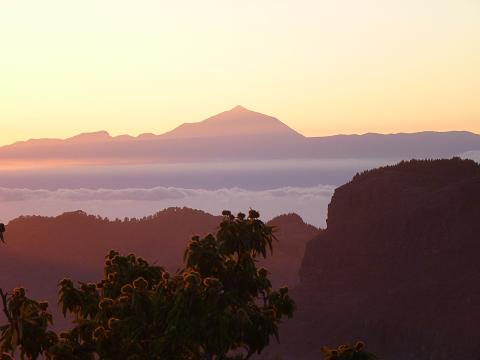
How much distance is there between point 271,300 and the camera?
27.2 m

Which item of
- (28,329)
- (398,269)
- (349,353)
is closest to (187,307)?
(349,353)

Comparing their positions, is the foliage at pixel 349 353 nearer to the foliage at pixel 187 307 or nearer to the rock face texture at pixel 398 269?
the foliage at pixel 187 307

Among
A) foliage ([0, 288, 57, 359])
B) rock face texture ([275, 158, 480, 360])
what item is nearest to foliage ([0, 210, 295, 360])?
foliage ([0, 288, 57, 359])

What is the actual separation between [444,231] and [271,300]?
11545cm

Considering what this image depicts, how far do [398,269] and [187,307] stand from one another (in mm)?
120435

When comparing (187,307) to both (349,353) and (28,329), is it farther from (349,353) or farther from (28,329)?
(28,329)

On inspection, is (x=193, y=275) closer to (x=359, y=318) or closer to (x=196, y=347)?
(x=196, y=347)

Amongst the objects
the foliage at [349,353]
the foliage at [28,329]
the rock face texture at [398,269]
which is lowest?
the rock face texture at [398,269]

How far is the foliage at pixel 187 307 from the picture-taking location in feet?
78.9

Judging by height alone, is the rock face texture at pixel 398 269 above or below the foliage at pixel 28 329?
below

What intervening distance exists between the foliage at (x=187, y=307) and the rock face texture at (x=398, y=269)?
9316cm

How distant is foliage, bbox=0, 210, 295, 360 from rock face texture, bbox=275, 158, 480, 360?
93.2 metres

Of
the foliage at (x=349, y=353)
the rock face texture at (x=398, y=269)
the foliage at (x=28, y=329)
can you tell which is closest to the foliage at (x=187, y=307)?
the foliage at (x=28, y=329)

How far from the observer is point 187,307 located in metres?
23.8
